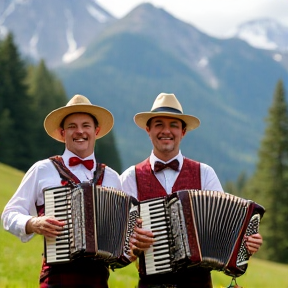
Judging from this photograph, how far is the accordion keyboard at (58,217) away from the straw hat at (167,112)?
4.43 ft

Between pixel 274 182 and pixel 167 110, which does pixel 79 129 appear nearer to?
pixel 167 110

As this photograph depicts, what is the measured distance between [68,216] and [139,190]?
1.07 meters

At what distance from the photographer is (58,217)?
18.8 feet

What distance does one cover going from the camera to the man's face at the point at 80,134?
629 cm

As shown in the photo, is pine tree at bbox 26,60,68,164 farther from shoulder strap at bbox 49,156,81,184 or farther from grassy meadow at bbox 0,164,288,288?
shoulder strap at bbox 49,156,81,184

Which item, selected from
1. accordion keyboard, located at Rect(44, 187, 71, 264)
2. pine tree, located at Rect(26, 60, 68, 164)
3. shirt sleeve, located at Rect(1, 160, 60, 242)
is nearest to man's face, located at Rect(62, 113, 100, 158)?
shirt sleeve, located at Rect(1, 160, 60, 242)

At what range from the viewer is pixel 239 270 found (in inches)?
239

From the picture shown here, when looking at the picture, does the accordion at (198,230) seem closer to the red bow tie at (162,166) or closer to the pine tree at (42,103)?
the red bow tie at (162,166)

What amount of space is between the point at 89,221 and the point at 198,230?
1.01 m

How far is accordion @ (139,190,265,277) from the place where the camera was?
5977 millimetres

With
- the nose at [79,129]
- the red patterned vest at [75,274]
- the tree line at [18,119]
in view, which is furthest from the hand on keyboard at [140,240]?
the tree line at [18,119]

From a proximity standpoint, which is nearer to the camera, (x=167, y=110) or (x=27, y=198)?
(x=27, y=198)

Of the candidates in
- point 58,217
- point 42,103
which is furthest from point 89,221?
point 42,103

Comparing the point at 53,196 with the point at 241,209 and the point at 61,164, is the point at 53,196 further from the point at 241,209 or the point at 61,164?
the point at 241,209
